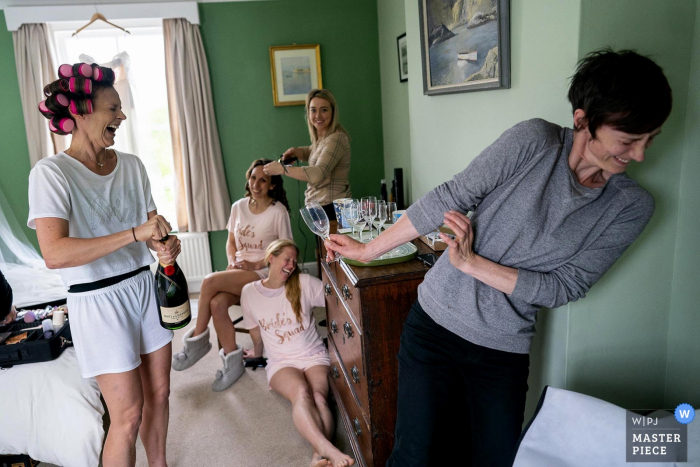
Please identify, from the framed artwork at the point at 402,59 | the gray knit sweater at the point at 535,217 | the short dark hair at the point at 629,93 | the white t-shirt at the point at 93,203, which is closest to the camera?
the short dark hair at the point at 629,93

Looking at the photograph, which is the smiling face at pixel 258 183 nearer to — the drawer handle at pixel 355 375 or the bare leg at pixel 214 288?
the bare leg at pixel 214 288

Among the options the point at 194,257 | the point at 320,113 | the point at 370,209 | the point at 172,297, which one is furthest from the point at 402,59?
the point at 172,297

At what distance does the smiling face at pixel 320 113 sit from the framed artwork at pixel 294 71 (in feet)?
3.78

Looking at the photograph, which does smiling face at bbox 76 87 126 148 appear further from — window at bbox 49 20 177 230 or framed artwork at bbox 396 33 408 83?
window at bbox 49 20 177 230

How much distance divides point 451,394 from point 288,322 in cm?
128

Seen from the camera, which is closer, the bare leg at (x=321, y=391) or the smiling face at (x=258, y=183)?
the bare leg at (x=321, y=391)

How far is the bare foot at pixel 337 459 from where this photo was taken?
1.97m

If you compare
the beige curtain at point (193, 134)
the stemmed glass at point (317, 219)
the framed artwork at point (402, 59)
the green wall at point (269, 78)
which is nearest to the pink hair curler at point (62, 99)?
the stemmed glass at point (317, 219)

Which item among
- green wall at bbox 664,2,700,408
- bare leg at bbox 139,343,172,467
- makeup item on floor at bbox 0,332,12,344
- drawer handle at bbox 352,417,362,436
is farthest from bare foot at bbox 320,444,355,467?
makeup item on floor at bbox 0,332,12,344

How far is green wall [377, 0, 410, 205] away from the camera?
3.72 meters

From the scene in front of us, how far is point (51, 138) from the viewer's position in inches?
158

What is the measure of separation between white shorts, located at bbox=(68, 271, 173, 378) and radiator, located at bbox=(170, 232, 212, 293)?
2.73 m

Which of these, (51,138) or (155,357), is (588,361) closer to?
(155,357)

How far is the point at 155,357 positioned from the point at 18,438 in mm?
744
